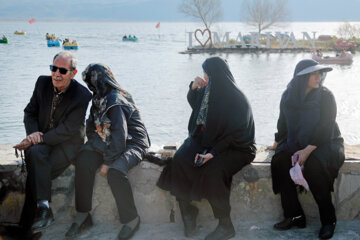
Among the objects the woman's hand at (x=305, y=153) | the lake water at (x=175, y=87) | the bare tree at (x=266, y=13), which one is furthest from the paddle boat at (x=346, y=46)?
the woman's hand at (x=305, y=153)

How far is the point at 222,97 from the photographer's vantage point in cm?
285

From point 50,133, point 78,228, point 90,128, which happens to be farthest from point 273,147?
point 50,133

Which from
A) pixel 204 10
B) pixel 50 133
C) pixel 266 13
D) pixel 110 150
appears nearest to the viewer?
pixel 110 150

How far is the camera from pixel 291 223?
9.20 feet

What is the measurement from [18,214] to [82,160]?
0.67 metres

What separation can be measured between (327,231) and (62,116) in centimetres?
192

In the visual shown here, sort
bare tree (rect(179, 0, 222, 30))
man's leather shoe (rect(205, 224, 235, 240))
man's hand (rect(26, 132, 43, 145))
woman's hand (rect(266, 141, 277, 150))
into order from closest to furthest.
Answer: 1. man's leather shoe (rect(205, 224, 235, 240))
2. man's hand (rect(26, 132, 43, 145))
3. woman's hand (rect(266, 141, 277, 150))
4. bare tree (rect(179, 0, 222, 30))

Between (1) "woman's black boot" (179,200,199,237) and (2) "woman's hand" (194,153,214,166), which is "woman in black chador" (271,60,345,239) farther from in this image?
(1) "woman's black boot" (179,200,199,237)

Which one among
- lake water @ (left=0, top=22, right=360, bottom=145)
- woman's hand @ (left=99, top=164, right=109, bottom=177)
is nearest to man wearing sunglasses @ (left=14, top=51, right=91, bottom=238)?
woman's hand @ (left=99, top=164, right=109, bottom=177)

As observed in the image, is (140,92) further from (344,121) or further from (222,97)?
(222,97)

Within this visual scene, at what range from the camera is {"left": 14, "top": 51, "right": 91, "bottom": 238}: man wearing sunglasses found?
8.98 feet

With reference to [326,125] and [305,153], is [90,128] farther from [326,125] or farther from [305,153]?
[326,125]

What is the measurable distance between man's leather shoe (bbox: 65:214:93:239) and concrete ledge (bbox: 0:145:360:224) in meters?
0.12

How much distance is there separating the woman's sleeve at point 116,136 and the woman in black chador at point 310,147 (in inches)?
40.2
